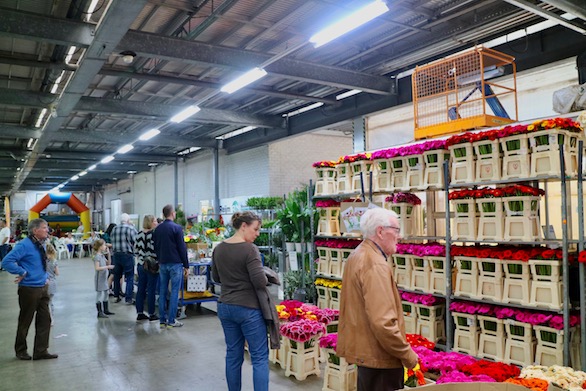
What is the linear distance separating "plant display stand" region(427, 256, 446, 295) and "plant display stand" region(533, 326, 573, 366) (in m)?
1.02

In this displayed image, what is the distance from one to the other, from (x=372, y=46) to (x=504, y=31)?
192 cm

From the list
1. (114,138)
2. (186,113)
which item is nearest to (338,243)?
(186,113)

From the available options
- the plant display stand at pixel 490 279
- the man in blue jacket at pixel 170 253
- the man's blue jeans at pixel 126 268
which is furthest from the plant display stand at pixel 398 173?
the man's blue jeans at pixel 126 268

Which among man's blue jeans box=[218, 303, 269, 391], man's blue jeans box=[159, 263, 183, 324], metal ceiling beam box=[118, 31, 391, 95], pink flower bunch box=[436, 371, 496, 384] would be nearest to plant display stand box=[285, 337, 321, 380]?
man's blue jeans box=[218, 303, 269, 391]

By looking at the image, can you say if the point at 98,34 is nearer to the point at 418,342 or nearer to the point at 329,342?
the point at 329,342

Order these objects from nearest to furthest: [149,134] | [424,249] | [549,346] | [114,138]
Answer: [549,346], [424,249], [149,134], [114,138]

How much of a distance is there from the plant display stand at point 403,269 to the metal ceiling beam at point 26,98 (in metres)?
7.75

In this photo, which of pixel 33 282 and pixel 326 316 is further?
pixel 33 282

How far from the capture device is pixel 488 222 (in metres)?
4.50

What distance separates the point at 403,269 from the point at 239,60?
13.2ft

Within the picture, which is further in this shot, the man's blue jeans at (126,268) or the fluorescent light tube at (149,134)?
the fluorescent light tube at (149,134)

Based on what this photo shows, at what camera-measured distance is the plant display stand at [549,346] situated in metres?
3.91

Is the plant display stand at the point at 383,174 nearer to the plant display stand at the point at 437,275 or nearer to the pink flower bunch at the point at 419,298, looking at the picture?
the plant display stand at the point at 437,275

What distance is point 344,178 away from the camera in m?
6.08
